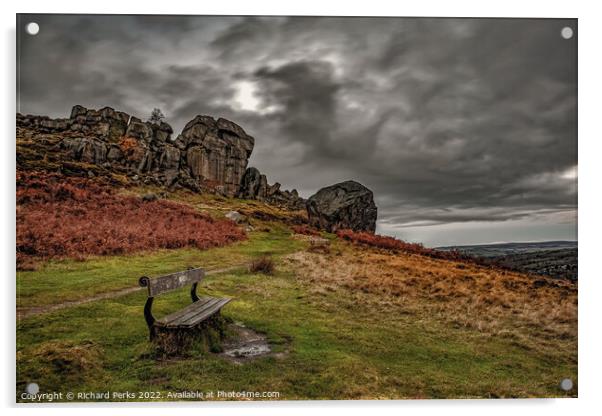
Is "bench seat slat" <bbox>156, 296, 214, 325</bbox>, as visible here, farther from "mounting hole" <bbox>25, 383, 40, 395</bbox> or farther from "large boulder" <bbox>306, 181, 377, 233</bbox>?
"large boulder" <bbox>306, 181, 377, 233</bbox>

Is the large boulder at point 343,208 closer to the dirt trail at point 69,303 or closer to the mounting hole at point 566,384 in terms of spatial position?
the dirt trail at point 69,303

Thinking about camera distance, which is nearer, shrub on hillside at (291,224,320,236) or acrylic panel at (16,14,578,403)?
acrylic panel at (16,14,578,403)

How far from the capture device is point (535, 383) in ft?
24.3

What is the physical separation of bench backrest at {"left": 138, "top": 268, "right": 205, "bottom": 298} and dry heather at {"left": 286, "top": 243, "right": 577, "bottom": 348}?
8.78 ft

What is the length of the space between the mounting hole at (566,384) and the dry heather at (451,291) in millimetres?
635

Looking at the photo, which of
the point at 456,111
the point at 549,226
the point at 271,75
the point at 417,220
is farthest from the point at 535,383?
the point at 271,75

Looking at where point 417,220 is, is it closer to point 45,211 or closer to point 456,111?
point 456,111

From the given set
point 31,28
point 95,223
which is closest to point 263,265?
point 95,223

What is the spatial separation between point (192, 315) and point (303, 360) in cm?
206

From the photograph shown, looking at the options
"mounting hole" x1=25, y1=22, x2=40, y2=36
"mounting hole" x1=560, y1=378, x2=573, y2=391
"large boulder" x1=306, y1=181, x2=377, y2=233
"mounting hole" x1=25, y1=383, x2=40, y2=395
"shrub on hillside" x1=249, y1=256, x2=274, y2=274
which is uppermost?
"mounting hole" x1=25, y1=22, x2=40, y2=36

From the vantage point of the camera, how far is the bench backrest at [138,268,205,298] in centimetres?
606

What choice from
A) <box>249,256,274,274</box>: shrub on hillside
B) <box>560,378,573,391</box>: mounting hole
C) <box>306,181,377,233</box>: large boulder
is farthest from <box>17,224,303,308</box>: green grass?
<box>560,378,573,391</box>: mounting hole

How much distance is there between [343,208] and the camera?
8938 mm
